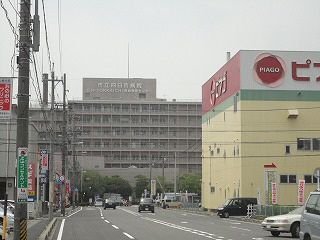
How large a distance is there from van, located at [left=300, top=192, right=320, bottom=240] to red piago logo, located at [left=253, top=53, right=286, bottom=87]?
131 ft

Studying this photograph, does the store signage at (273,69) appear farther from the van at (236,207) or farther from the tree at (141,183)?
the tree at (141,183)

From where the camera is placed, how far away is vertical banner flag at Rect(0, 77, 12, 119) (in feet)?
52.6

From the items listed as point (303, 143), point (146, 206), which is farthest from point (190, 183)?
point (303, 143)

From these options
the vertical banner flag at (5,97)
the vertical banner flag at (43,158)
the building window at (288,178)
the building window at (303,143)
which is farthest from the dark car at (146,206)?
the vertical banner flag at (5,97)

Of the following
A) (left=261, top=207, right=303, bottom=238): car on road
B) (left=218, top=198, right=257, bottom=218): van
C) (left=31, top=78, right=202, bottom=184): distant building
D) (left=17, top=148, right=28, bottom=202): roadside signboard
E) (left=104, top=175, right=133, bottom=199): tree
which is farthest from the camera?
(left=31, top=78, right=202, bottom=184): distant building

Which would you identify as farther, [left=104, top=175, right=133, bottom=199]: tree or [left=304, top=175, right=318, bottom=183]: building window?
[left=104, top=175, right=133, bottom=199]: tree

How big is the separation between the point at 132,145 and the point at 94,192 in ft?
53.0

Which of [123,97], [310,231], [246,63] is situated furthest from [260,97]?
[123,97]

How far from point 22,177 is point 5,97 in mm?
2288

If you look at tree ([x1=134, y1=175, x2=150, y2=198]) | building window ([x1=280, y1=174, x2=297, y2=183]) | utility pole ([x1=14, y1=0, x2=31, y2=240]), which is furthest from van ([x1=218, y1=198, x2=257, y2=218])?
tree ([x1=134, y1=175, x2=150, y2=198])

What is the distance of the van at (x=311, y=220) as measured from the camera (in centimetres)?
1505

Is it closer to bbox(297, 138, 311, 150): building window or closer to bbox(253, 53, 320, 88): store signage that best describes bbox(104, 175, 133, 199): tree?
bbox(297, 138, 311, 150): building window

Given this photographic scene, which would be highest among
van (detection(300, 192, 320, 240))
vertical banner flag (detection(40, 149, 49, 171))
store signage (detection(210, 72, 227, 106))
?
store signage (detection(210, 72, 227, 106))

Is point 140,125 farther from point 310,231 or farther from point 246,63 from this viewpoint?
point 310,231
